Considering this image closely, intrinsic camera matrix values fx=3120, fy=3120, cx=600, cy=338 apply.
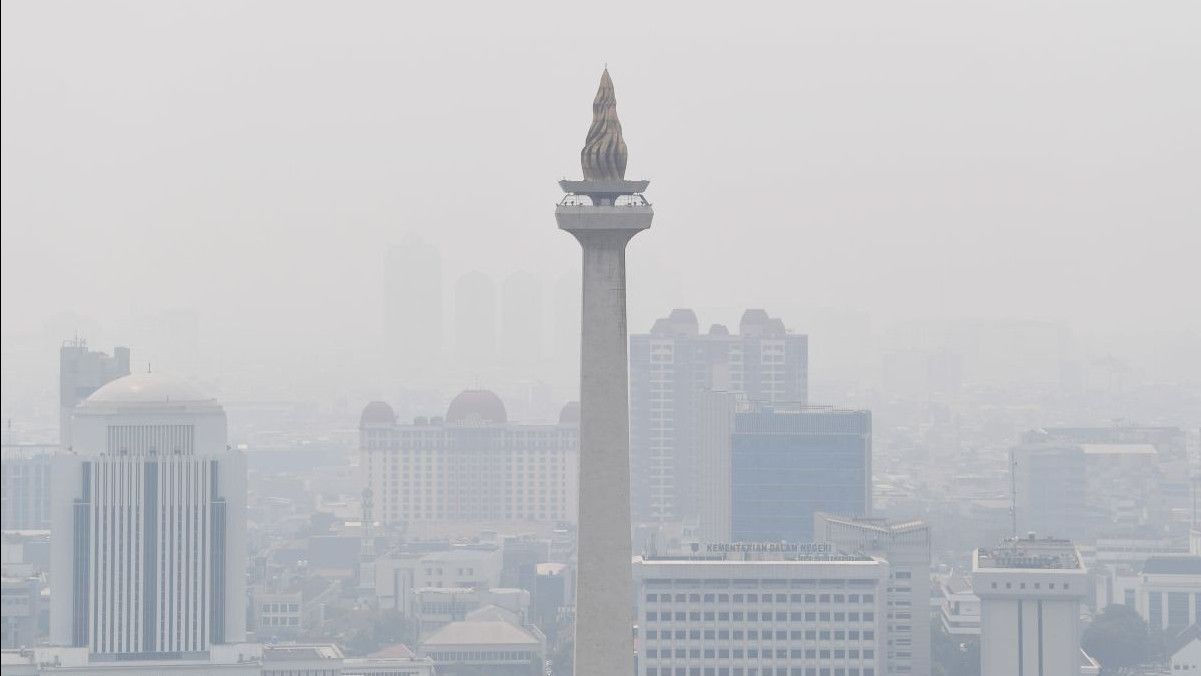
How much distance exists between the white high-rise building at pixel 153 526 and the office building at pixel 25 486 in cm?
599

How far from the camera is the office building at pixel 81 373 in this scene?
158 feet

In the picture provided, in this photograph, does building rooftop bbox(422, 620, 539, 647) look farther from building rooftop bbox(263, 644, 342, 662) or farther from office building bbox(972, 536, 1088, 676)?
office building bbox(972, 536, 1088, 676)

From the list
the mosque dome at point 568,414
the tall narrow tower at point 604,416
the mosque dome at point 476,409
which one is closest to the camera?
the tall narrow tower at point 604,416

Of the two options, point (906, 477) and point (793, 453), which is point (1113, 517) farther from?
point (793, 453)

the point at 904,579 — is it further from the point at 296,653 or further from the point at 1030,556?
the point at 296,653

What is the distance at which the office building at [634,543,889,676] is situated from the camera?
51.5m

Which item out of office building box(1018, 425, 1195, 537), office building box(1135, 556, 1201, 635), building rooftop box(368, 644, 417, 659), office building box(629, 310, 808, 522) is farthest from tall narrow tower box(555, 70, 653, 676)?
office building box(1018, 425, 1195, 537)

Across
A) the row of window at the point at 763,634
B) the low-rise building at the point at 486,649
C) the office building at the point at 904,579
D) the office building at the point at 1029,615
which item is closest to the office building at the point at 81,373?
the row of window at the point at 763,634

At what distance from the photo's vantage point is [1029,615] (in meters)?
55.8

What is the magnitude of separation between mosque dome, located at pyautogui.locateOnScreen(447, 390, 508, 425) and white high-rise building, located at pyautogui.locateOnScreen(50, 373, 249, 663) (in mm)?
44372

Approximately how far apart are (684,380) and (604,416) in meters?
79.2

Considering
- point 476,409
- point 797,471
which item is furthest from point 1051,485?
point 476,409

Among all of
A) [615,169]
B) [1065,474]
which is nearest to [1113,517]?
[1065,474]

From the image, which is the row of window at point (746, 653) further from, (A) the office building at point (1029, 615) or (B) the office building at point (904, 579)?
(B) the office building at point (904, 579)
